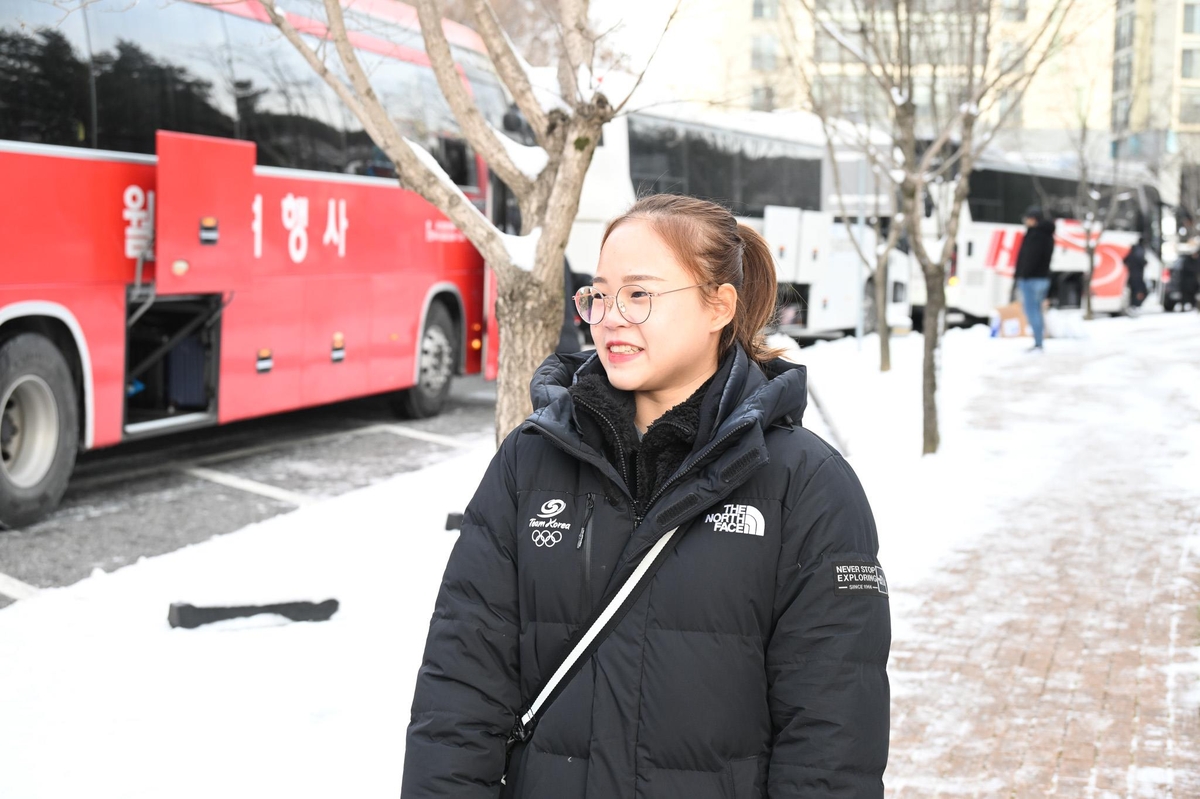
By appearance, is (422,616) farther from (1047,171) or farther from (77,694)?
(1047,171)

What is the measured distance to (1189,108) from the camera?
3342 inches

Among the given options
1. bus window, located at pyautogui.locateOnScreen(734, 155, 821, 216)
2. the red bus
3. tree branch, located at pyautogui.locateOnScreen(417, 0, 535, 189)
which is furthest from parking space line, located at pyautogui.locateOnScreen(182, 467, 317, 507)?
bus window, located at pyautogui.locateOnScreen(734, 155, 821, 216)

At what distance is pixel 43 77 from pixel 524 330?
11.3 feet

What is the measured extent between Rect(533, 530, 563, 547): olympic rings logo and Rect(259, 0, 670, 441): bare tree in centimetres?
445

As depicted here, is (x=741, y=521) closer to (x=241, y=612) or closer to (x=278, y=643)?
(x=278, y=643)

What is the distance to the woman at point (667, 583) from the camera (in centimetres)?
221

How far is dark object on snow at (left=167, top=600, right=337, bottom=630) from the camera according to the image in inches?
233

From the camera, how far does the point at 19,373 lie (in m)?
8.16

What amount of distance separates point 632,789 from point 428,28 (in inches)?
206

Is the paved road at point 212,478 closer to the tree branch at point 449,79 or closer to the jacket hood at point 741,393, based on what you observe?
the tree branch at point 449,79

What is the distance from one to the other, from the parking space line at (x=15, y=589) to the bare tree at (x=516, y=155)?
7.89ft

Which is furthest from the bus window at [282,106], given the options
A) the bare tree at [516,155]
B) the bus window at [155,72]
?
the bare tree at [516,155]

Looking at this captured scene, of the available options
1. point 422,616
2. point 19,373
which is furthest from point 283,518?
point 422,616

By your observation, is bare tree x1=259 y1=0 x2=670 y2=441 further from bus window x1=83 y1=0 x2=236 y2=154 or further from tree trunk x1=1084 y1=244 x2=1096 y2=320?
tree trunk x1=1084 y1=244 x2=1096 y2=320
